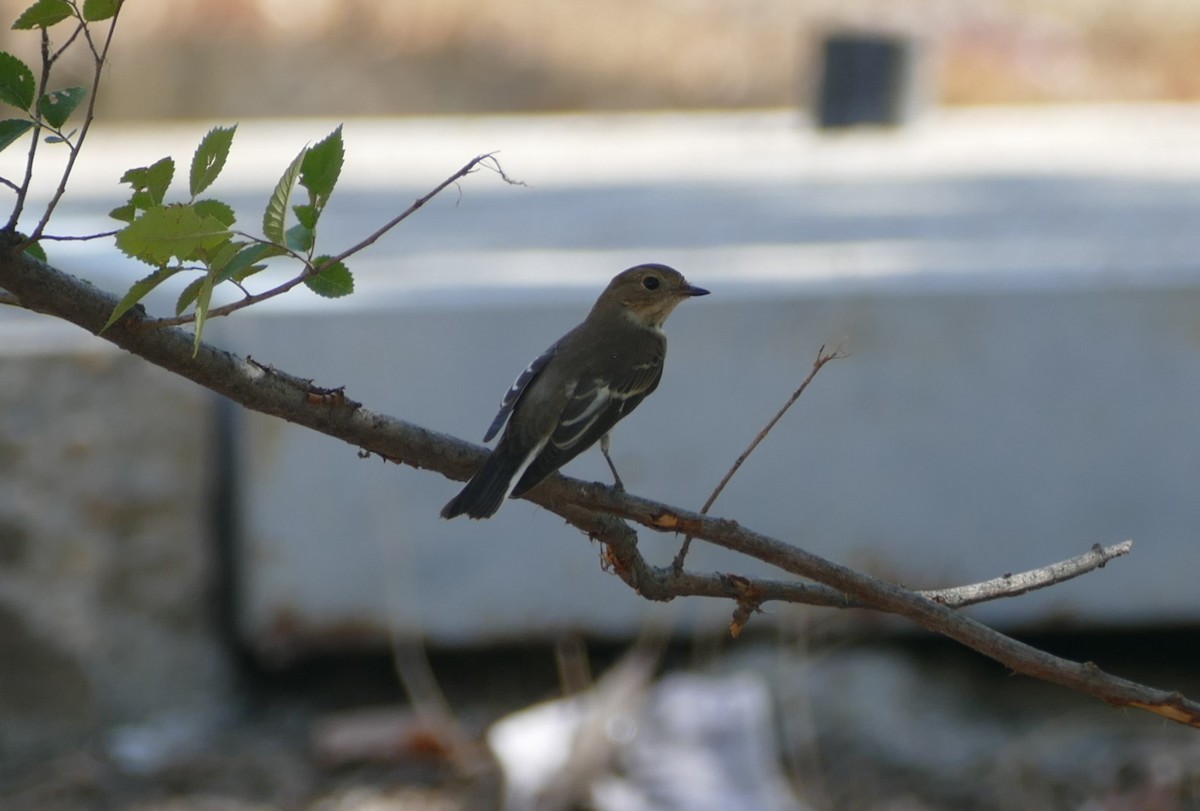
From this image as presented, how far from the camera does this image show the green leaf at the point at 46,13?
178 cm

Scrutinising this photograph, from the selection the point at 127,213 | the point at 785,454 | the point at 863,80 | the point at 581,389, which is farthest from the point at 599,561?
the point at 863,80

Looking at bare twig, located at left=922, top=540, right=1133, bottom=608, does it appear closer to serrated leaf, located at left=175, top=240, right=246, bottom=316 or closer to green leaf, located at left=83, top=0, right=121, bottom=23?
serrated leaf, located at left=175, top=240, right=246, bottom=316

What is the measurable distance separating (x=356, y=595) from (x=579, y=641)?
0.77 metres

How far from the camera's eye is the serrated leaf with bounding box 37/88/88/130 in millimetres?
1841

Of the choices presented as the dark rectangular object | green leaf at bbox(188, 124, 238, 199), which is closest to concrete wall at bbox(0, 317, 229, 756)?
green leaf at bbox(188, 124, 238, 199)

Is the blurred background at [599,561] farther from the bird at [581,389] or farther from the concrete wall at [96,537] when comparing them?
the bird at [581,389]

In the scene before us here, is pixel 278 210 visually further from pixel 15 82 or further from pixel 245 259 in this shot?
pixel 15 82

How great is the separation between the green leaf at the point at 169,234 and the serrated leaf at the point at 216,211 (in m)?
0.03

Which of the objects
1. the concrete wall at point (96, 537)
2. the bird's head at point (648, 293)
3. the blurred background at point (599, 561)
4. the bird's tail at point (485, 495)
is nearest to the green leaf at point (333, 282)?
the bird's tail at point (485, 495)

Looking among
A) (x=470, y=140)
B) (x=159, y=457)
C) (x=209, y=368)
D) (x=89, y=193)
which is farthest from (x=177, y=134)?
(x=209, y=368)

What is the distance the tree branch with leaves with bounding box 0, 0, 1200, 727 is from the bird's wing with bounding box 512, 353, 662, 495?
2.03 feet

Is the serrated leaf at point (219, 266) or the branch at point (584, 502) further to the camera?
the branch at point (584, 502)

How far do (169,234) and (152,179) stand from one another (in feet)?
0.41

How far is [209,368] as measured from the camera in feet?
6.42
